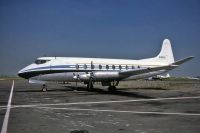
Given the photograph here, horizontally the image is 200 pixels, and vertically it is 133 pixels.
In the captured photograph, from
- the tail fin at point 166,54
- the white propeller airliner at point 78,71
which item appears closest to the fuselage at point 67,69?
the white propeller airliner at point 78,71

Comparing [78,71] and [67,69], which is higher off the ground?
[67,69]

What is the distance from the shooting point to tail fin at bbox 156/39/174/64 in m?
41.5

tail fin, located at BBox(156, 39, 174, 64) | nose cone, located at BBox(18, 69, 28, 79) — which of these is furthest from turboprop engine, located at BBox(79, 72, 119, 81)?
tail fin, located at BBox(156, 39, 174, 64)

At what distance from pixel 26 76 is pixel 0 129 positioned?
21.4 metres

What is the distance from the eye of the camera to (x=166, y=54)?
4194cm

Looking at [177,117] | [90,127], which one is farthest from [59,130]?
[177,117]

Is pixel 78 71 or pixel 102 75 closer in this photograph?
pixel 102 75

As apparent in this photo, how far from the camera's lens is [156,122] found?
1252cm

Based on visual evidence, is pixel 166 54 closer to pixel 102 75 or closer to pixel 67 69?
pixel 102 75

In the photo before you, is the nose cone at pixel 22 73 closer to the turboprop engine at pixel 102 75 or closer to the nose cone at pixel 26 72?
the nose cone at pixel 26 72

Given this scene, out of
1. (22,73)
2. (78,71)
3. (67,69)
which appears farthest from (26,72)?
(78,71)

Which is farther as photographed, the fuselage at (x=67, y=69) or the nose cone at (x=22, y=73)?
the nose cone at (x=22, y=73)

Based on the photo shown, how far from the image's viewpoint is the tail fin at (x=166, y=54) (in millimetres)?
41469

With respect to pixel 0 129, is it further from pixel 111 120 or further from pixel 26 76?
pixel 26 76
